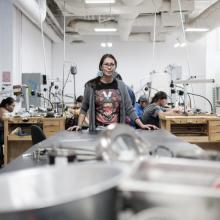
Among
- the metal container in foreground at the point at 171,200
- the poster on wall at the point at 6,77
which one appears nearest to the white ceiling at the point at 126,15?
the poster on wall at the point at 6,77

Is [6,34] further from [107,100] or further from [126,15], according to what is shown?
[107,100]

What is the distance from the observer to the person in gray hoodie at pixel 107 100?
10.2 ft

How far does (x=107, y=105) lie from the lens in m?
3.13

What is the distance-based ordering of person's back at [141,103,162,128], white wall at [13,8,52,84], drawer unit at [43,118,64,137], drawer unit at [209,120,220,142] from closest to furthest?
drawer unit at [209,120,220,142], person's back at [141,103,162,128], drawer unit at [43,118,64,137], white wall at [13,8,52,84]

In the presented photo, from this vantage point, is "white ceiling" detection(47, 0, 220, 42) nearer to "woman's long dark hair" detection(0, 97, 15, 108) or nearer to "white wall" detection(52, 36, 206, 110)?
"white wall" detection(52, 36, 206, 110)

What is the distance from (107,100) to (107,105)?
4 centimetres

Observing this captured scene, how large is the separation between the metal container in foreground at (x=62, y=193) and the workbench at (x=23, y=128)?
12.9 feet

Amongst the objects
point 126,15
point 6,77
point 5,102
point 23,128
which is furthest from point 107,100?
point 126,15

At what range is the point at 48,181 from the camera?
2.56 ft

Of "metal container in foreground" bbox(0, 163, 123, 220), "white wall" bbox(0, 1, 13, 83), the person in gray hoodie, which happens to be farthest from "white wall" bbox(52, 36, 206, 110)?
"metal container in foreground" bbox(0, 163, 123, 220)

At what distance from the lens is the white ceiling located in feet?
22.9

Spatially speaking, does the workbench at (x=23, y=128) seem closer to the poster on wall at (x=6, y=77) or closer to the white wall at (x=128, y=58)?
the poster on wall at (x=6, y=77)

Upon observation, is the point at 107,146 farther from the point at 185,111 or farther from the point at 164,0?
the point at 164,0

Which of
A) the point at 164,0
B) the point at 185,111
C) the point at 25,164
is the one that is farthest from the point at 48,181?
the point at 164,0
